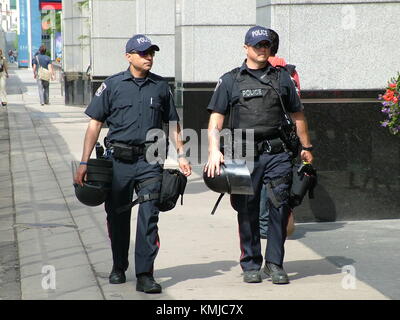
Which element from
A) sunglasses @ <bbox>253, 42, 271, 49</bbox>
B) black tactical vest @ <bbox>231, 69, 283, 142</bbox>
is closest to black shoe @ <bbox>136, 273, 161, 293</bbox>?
black tactical vest @ <bbox>231, 69, 283, 142</bbox>

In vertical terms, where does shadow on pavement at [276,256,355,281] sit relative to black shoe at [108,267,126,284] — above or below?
below

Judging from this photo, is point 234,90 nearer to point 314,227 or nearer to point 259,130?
point 259,130

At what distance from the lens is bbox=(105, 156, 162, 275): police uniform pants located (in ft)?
21.7

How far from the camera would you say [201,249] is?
8133 mm

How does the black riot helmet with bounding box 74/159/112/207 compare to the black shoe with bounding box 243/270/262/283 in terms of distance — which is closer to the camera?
the black riot helmet with bounding box 74/159/112/207

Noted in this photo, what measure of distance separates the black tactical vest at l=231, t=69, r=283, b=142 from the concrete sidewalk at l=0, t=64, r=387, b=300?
1167 mm

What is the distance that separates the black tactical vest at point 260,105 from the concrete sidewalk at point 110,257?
1167 mm

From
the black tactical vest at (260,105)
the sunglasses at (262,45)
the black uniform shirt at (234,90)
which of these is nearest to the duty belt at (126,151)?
the black uniform shirt at (234,90)

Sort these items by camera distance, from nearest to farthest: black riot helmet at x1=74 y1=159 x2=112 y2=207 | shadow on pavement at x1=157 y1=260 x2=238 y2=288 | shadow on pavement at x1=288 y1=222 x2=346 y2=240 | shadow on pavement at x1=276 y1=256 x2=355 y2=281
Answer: black riot helmet at x1=74 y1=159 x2=112 y2=207, shadow on pavement at x1=157 y1=260 x2=238 y2=288, shadow on pavement at x1=276 y1=256 x2=355 y2=281, shadow on pavement at x1=288 y1=222 x2=346 y2=240

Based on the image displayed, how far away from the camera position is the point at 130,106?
6.71 metres

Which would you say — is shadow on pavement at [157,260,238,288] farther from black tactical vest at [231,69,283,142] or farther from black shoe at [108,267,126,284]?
black tactical vest at [231,69,283,142]
